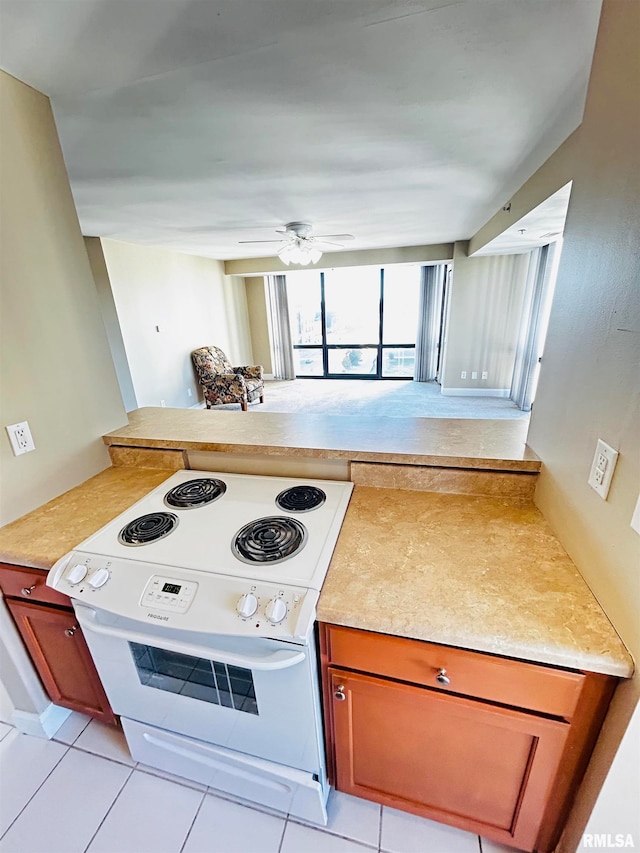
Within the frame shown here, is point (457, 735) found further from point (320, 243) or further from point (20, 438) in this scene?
point (320, 243)

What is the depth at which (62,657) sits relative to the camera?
4.17 feet

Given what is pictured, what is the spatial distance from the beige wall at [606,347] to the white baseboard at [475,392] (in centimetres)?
510

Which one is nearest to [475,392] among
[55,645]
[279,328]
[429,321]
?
[429,321]

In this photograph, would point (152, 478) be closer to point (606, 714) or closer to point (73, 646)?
point (73, 646)

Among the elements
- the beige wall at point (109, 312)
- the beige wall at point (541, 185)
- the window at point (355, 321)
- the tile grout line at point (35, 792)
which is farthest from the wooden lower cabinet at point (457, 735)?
the window at point (355, 321)

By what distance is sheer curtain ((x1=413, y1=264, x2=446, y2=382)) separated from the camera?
20.3ft

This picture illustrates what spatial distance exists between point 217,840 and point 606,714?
1.24 metres

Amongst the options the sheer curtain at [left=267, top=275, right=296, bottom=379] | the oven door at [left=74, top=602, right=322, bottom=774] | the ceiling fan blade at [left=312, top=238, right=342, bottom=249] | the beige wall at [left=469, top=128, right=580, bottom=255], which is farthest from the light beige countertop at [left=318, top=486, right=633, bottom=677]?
the sheer curtain at [left=267, top=275, right=296, bottom=379]

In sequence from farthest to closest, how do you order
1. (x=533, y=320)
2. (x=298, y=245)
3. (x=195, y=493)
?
(x=533, y=320)
(x=298, y=245)
(x=195, y=493)

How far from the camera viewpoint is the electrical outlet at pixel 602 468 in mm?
774

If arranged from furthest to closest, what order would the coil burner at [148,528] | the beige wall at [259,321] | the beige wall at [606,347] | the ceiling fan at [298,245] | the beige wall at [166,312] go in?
the beige wall at [259,321], the beige wall at [166,312], the ceiling fan at [298,245], the coil burner at [148,528], the beige wall at [606,347]

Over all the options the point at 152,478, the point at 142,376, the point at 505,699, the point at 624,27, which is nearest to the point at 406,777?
the point at 505,699

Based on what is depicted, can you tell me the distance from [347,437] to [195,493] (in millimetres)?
647

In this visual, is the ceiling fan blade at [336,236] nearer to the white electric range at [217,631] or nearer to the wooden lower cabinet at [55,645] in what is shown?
the white electric range at [217,631]
